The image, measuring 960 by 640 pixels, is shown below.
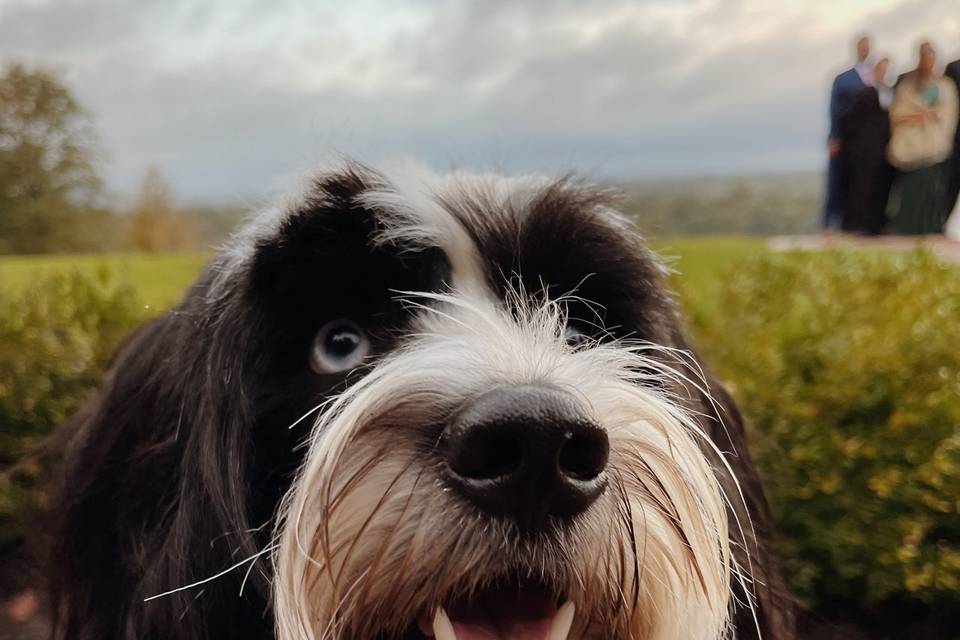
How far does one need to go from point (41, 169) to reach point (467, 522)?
2588 cm

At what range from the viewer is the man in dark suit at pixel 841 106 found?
416 cm

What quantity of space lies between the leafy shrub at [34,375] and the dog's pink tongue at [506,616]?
9.59ft

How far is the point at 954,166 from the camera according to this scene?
416 centimetres

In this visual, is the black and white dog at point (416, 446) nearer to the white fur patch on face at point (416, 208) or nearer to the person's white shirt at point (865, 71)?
the white fur patch on face at point (416, 208)

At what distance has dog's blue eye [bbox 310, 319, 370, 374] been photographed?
5.95 feet

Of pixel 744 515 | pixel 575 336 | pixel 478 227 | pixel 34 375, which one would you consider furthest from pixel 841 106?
pixel 34 375

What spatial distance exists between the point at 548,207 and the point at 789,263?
3518mm

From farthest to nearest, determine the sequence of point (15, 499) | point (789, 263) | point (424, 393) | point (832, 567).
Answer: point (789, 263) < point (15, 499) < point (832, 567) < point (424, 393)

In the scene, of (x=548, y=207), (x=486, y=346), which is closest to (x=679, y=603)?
(x=486, y=346)

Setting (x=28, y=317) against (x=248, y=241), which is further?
(x=28, y=317)

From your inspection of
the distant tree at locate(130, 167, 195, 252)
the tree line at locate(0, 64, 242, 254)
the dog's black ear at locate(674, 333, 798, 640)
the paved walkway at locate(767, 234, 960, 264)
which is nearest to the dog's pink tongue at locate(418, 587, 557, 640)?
the dog's black ear at locate(674, 333, 798, 640)

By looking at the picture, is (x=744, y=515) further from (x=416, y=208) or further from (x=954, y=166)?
(x=954, y=166)

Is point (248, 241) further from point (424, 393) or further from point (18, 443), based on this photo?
point (18, 443)

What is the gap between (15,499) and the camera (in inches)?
150
